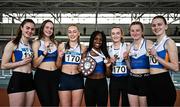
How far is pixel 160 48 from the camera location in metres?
3.46

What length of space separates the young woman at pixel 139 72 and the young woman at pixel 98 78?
41 cm

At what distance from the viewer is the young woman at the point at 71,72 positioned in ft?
13.2

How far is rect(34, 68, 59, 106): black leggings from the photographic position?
3.93 meters

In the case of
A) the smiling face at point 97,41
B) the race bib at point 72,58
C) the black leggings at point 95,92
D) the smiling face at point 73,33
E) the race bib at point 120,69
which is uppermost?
the smiling face at point 73,33

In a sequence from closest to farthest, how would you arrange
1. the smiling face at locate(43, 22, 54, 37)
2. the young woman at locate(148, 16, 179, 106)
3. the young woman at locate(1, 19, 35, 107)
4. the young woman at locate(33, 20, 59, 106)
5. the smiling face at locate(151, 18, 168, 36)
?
1. the young woman at locate(148, 16, 179, 106)
2. the smiling face at locate(151, 18, 168, 36)
3. the young woman at locate(1, 19, 35, 107)
4. the young woman at locate(33, 20, 59, 106)
5. the smiling face at locate(43, 22, 54, 37)


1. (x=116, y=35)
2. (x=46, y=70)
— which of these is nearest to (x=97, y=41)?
(x=116, y=35)

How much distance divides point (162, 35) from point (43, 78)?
192cm

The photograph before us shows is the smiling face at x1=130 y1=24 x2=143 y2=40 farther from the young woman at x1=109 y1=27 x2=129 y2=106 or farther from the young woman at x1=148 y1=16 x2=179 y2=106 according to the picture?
the young woman at x1=148 y1=16 x2=179 y2=106

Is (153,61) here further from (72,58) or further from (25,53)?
(25,53)

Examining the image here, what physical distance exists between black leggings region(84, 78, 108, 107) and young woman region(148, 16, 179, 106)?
2.79 ft

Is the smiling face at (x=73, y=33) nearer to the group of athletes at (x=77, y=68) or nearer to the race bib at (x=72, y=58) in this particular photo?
the group of athletes at (x=77, y=68)

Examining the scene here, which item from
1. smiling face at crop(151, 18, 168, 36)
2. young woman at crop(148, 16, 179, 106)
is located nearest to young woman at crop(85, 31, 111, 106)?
young woman at crop(148, 16, 179, 106)

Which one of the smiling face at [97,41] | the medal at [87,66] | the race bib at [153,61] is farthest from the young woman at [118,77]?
the race bib at [153,61]

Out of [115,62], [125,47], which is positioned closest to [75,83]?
[115,62]
